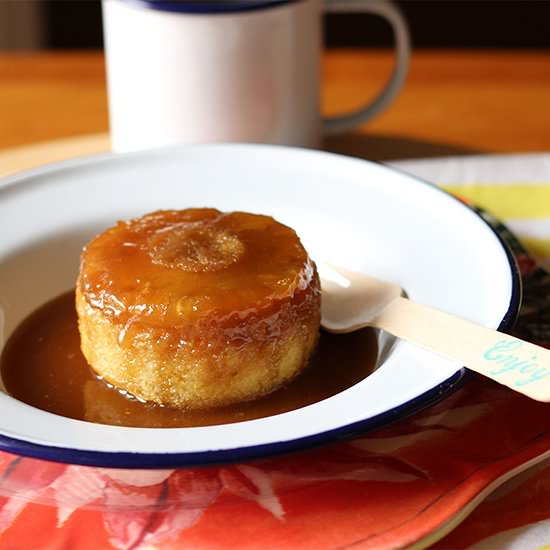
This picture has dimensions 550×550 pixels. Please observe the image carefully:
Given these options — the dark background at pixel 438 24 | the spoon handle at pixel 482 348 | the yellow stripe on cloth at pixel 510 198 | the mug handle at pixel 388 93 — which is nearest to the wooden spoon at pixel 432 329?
the spoon handle at pixel 482 348

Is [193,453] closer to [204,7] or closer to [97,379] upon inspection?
[97,379]

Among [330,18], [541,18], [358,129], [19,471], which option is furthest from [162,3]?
[541,18]

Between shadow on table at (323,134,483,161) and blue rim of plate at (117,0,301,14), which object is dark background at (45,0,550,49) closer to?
shadow on table at (323,134,483,161)

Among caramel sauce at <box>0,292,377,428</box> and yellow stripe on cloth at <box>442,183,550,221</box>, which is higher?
yellow stripe on cloth at <box>442,183,550,221</box>

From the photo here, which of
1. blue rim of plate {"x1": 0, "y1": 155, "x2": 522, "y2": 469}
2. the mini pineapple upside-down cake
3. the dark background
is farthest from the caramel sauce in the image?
the dark background

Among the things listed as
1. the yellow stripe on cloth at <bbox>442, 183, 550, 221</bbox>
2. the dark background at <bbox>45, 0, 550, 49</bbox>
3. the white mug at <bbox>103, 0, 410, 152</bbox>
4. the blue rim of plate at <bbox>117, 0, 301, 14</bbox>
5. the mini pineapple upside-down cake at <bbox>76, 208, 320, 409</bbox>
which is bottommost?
the dark background at <bbox>45, 0, 550, 49</bbox>

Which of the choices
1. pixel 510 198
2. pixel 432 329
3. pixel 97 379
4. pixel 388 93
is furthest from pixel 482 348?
pixel 388 93

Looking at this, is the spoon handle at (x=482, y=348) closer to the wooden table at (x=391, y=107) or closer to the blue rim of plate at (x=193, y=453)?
the blue rim of plate at (x=193, y=453)

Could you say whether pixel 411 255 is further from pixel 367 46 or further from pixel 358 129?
pixel 367 46
